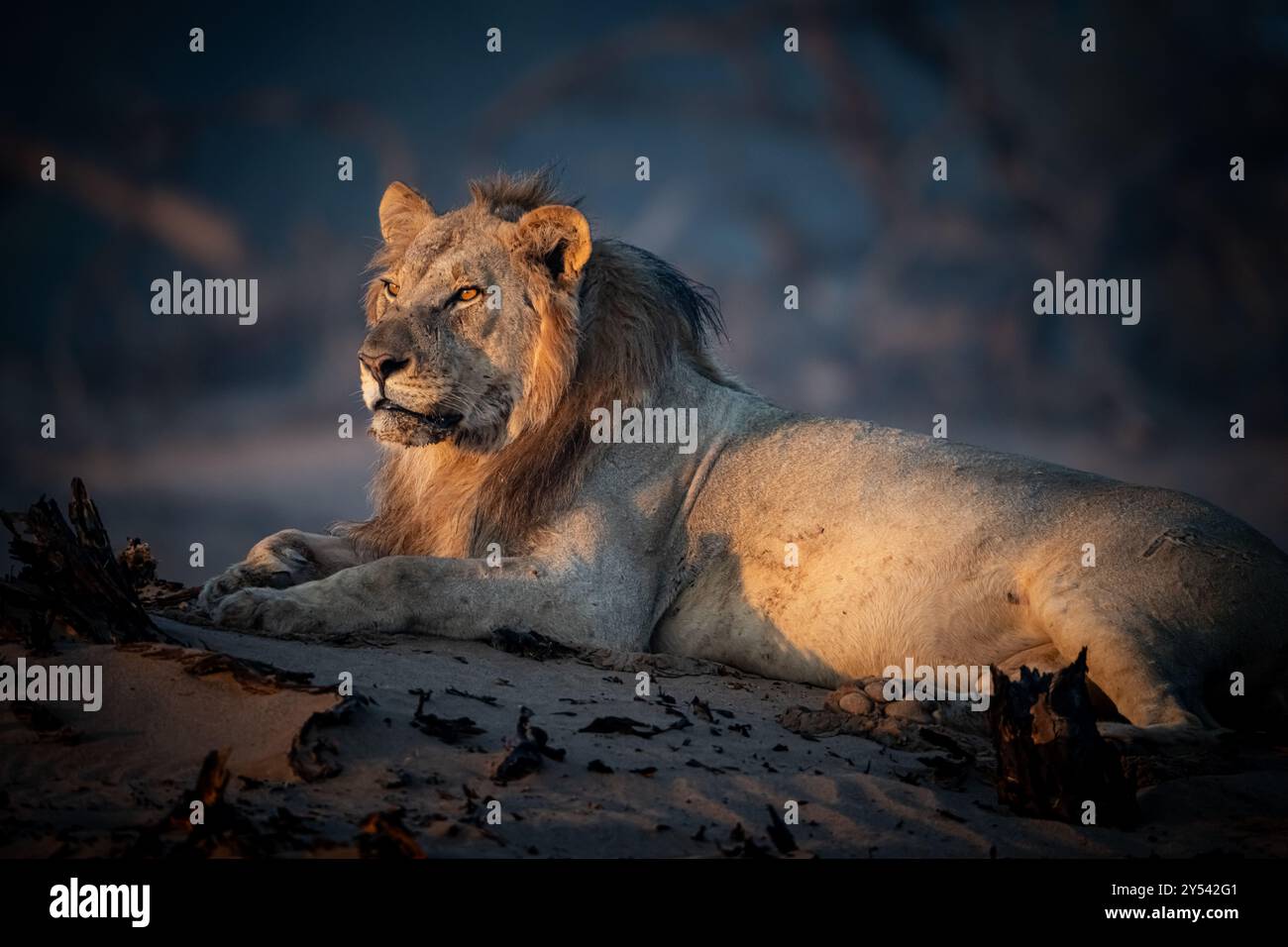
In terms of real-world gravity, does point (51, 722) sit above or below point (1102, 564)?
below

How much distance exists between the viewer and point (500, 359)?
28.8 ft

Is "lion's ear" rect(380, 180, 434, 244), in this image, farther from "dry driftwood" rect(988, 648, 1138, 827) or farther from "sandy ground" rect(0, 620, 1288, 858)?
"dry driftwood" rect(988, 648, 1138, 827)

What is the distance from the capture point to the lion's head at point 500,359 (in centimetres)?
853

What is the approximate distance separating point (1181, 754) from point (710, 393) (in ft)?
14.4

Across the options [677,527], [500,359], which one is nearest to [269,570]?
[500,359]

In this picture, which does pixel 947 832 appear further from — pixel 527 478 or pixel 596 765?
pixel 527 478

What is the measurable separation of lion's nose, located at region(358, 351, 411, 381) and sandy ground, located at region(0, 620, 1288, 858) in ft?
7.32

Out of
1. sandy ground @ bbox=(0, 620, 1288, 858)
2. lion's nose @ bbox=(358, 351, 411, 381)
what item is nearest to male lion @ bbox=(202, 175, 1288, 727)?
lion's nose @ bbox=(358, 351, 411, 381)

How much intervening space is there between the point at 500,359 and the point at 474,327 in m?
0.28

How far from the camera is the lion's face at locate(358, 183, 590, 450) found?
8430 mm

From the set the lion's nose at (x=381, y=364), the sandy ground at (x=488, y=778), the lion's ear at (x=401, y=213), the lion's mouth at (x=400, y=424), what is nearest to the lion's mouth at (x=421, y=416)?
the lion's mouth at (x=400, y=424)

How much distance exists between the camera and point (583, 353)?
9070 millimetres

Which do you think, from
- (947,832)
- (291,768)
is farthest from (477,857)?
(947,832)

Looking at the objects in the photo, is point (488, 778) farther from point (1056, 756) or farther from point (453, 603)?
point (453, 603)
